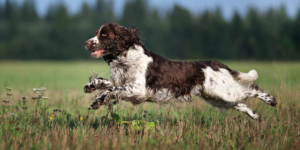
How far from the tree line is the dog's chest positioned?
39.9 meters

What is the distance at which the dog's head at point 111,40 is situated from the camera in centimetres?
378

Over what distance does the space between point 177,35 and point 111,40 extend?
4504 centimetres

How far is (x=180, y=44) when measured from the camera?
47.6 meters

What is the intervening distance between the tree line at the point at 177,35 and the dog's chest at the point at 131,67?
131 feet

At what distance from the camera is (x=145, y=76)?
3.83 m

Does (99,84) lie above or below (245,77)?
below

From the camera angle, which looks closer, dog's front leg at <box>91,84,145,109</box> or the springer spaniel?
dog's front leg at <box>91,84,145,109</box>

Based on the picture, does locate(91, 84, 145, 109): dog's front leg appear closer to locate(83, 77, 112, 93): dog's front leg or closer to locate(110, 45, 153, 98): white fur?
locate(110, 45, 153, 98): white fur

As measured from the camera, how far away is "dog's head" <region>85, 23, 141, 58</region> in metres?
3.78

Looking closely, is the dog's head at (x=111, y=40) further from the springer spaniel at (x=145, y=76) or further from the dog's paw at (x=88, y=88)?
the dog's paw at (x=88, y=88)

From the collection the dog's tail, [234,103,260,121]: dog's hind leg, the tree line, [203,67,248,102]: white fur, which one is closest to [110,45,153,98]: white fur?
[203,67,248,102]: white fur

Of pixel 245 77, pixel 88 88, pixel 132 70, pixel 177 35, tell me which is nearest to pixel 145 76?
pixel 132 70

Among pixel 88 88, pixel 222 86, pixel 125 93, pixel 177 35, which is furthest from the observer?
pixel 177 35

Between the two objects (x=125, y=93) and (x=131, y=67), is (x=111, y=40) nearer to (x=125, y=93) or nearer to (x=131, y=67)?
(x=131, y=67)
